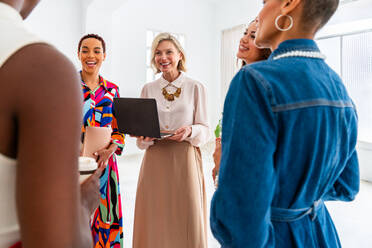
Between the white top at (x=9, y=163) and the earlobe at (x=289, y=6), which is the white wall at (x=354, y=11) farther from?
the white top at (x=9, y=163)

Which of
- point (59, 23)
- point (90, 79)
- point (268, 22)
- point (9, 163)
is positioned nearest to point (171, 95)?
point (90, 79)

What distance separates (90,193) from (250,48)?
48.7 inches

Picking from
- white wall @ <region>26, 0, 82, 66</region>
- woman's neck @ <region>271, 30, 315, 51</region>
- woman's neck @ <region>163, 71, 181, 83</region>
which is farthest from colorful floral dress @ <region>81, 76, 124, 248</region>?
white wall @ <region>26, 0, 82, 66</region>

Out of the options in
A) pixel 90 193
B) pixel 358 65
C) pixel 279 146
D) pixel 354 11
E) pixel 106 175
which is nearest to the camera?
pixel 90 193

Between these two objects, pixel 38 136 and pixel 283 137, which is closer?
pixel 38 136

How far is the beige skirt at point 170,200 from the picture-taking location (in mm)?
2074

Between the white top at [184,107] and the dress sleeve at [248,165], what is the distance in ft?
4.69

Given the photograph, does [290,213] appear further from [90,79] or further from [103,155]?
[90,79]

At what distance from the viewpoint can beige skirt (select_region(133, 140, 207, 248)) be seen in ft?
6.81

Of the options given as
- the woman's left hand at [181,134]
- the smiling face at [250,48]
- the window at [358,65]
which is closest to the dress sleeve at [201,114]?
the woman's left hand at [181,134]

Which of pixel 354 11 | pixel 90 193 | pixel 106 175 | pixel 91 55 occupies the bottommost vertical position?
pixel 106 175

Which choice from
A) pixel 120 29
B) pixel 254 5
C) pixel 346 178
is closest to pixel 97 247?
pixel 346 178

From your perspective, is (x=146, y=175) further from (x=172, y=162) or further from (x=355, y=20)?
(x=355, y=20)

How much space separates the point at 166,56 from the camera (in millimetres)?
2268
